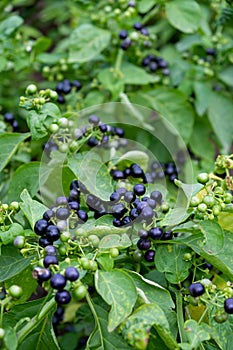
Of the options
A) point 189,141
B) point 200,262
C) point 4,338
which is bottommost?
point 189,141

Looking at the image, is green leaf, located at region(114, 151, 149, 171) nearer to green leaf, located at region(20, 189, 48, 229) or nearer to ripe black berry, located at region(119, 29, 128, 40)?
green leaf, located at region(20, 189, 48, 229)

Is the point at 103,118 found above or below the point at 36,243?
below

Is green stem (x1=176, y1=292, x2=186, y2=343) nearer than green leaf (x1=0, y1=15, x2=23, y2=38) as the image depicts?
Yes

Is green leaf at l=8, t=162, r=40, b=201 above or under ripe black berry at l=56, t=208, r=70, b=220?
under

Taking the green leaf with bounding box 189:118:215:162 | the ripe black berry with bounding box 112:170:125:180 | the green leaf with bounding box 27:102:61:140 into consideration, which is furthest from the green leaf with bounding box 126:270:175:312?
the green leaf with bounding box 189:118:215:162

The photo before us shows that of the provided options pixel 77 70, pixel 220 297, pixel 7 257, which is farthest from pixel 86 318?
pixel 77 70

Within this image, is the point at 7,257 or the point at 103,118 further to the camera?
the point at 103,118

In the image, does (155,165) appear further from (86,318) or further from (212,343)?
(212,343)
